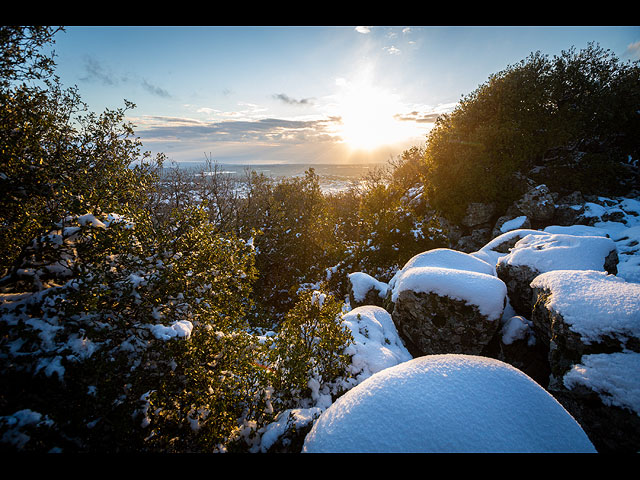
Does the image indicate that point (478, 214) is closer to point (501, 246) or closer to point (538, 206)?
point (538, 206)

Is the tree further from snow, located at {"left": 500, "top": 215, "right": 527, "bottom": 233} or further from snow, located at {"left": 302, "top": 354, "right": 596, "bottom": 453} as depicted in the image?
snow, located at {"left": 500, "top": 215, "right": 527, "bottom": 233}

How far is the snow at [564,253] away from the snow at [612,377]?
4328 millimetres

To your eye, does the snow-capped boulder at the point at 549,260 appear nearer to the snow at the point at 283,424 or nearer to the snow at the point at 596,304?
the snow at the point at 596,304

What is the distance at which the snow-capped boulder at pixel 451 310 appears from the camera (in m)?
8.61

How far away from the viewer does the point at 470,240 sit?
18672 millimetres

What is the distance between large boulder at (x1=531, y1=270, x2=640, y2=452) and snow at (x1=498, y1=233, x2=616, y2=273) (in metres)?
2.02

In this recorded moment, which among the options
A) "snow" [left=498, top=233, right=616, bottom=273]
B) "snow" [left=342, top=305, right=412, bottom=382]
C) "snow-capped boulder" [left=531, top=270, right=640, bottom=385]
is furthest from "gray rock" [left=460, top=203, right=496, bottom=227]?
"snow" [left=342, top=305, right=412, bottom=382]

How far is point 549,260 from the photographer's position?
30.6 ft

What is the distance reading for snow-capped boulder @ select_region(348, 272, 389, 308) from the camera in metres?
12.9

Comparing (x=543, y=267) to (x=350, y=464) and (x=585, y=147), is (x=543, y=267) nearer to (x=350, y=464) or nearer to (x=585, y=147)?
(x=350, y=464)

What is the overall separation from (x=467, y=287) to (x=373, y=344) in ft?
13.1

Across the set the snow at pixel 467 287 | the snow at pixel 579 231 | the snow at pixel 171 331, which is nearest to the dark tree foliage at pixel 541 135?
the snow at pixel 579 231

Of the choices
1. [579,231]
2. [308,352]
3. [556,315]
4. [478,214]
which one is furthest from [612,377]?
[478,214]

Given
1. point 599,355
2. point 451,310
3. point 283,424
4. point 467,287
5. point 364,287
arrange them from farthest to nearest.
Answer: point 364,287
point 451,310
point 467,287
point 599,355
point 283,424
